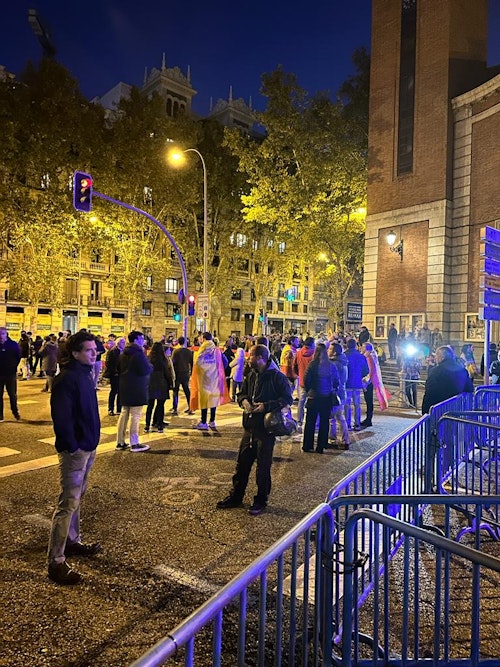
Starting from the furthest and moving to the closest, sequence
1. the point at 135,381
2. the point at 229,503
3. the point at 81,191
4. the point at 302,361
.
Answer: the point at 81,191
the point at 302,361
the point at 135,381
the point at 229,503

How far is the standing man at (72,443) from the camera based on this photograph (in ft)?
13.6

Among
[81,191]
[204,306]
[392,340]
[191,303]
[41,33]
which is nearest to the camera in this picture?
[81,191]

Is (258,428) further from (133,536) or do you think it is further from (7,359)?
(7,359)

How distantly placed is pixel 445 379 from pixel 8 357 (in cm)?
869

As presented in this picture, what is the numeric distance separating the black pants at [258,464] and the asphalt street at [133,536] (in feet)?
0.67

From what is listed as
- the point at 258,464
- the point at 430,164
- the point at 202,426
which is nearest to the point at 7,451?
the point at 202,426

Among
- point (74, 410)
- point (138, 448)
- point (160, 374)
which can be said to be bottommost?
point (138, 448)

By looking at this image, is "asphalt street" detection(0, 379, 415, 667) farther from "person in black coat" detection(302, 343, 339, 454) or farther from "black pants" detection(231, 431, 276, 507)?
"person in black coat" detection(302, 343, 339, 454)

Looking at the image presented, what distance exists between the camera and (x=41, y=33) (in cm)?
6688

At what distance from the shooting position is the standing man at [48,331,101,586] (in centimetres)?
414

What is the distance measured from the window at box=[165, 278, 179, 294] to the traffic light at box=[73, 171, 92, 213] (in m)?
36.0

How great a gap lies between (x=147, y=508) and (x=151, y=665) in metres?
4.31

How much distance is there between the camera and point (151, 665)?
4.98ft

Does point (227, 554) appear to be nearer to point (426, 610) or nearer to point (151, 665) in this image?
point (426, 610)
